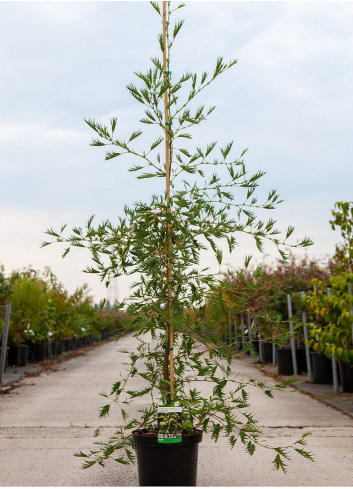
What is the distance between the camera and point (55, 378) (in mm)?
12578

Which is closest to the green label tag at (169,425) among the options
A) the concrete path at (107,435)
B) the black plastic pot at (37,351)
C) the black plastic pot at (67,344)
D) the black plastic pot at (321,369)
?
the concrete path at (107,435)

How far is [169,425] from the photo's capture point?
3703 millimetres

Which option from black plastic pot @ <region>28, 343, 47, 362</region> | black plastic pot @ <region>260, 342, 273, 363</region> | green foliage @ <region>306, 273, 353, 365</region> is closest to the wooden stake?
green foliage @ <region>306, 273, 353, 365</region>

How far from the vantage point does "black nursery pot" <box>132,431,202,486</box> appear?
3750mm

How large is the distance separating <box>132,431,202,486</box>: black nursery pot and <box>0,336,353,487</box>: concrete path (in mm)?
783

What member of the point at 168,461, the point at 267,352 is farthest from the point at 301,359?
the point at 168,461

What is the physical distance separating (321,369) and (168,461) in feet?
22.6

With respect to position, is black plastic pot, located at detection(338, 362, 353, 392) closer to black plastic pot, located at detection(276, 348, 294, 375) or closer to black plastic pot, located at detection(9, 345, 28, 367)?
black plastic pot, located at detection(276, 348, 294, 375)

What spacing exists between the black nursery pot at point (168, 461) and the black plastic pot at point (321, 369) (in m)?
6.70

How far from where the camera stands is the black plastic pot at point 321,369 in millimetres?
10117

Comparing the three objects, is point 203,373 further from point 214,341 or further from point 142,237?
point 142,237

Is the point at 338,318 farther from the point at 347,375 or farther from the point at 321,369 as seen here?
the point at 321,369

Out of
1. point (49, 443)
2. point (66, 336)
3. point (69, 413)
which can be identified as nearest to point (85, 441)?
point (49, 443)

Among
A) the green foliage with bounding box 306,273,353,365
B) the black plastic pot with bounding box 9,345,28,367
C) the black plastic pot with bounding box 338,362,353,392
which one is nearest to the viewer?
the green foliage with bounding box 306,273,353,365
